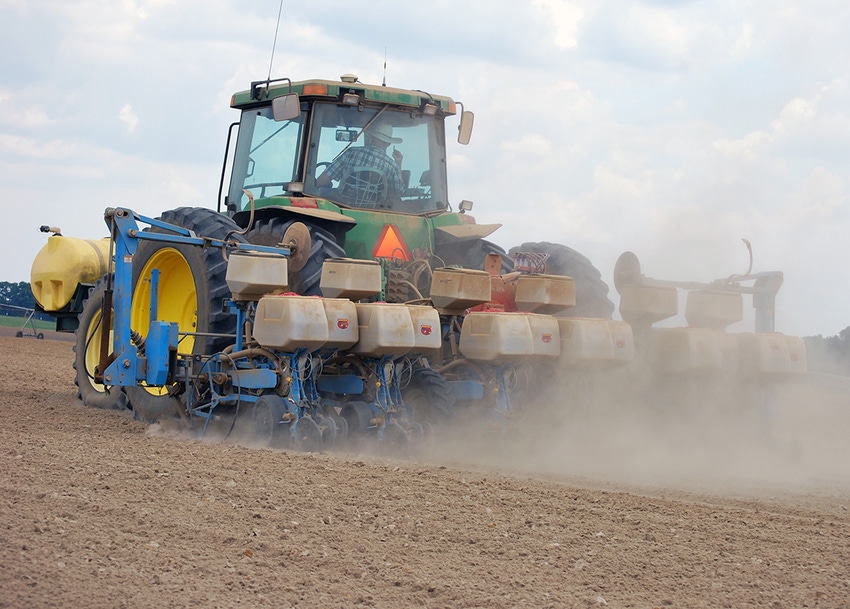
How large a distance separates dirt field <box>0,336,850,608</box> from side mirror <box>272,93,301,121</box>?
258 cm

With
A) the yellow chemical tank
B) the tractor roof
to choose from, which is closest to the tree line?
the yellow chemical tank

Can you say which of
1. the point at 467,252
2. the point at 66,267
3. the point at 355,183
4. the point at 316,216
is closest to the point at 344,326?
the point at 316,216

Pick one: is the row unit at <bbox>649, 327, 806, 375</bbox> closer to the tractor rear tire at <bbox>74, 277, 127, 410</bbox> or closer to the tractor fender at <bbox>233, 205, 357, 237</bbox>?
the tractor fender at <bbox>233, 205, 357, 237</bbox>

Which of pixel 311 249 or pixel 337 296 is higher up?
pixel 311 249

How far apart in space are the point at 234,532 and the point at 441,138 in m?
5.64

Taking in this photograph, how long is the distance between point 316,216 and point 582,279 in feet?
8.95

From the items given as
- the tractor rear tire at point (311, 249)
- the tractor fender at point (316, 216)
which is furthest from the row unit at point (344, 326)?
Result: the tractor fender at point (316, 216)

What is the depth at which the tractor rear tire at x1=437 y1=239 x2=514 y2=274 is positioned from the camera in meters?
9.12

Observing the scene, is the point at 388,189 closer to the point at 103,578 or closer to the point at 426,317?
the point at 426,317

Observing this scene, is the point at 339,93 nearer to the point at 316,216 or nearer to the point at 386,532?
the point at 316,216

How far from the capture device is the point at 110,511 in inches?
186

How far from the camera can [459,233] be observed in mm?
9023

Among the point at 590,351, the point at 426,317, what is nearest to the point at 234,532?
the point at 426,317

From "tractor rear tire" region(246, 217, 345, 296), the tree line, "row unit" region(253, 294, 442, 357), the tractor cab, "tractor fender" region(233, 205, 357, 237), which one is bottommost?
"row unit" region(253, 294, 442, 357)
